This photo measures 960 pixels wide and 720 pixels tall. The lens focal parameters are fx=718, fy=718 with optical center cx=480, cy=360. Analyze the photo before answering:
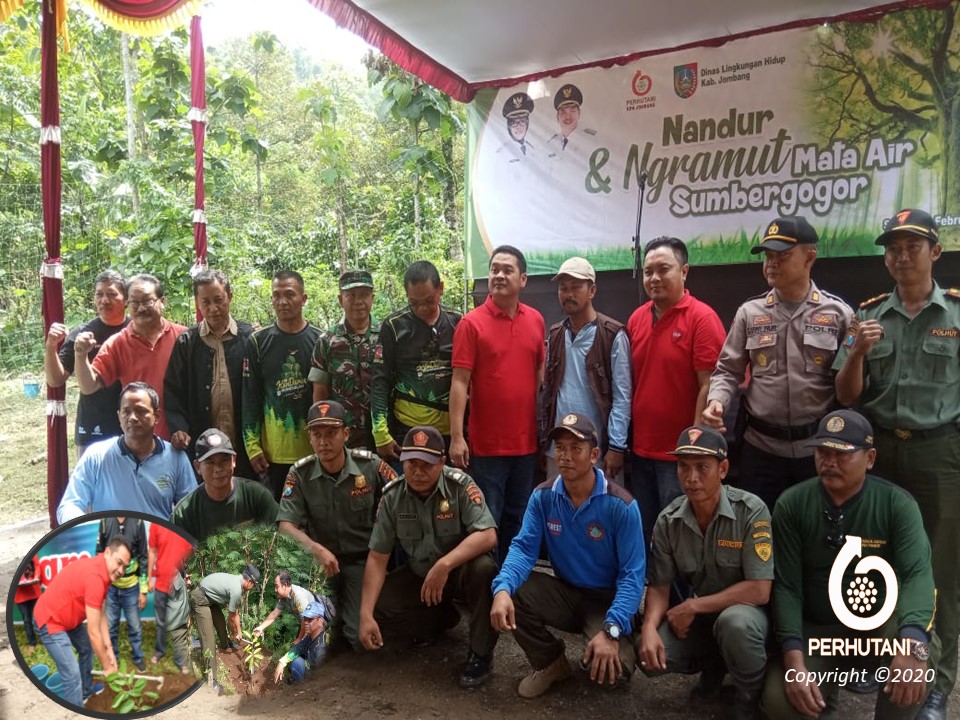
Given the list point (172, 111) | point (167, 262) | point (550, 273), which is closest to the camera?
point (550, 273)

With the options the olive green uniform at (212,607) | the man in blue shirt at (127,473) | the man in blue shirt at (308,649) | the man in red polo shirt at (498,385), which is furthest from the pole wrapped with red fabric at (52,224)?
the man in red polo shirt at (498,385)

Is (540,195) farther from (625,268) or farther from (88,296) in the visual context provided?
(88,296)

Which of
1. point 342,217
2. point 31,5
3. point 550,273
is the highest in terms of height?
point 31,5

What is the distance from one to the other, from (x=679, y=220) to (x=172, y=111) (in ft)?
19.9

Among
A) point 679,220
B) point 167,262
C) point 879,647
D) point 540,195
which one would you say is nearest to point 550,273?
point 540,195

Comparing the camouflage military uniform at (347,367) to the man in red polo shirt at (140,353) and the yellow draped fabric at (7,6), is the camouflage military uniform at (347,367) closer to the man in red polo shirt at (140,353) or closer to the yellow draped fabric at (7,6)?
the man in red polo shirt at (140,353)

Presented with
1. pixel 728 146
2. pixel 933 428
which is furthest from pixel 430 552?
pixel 728 146

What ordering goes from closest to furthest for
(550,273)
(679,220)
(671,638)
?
(671,638) → (679,220) → (550,273)

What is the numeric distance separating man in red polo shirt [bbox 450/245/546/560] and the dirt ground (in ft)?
2.98

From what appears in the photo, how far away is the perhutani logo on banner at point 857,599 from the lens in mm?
2635

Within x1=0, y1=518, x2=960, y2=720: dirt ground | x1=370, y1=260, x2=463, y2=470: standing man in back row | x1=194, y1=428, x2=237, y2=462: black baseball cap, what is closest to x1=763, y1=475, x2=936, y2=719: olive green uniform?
x1=0, y1=518, x2=960, y2=720: dirt ground

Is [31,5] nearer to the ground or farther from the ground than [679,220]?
farther from the ground

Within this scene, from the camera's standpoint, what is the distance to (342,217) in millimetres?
11367

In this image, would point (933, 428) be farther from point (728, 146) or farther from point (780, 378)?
point (728, 146)
